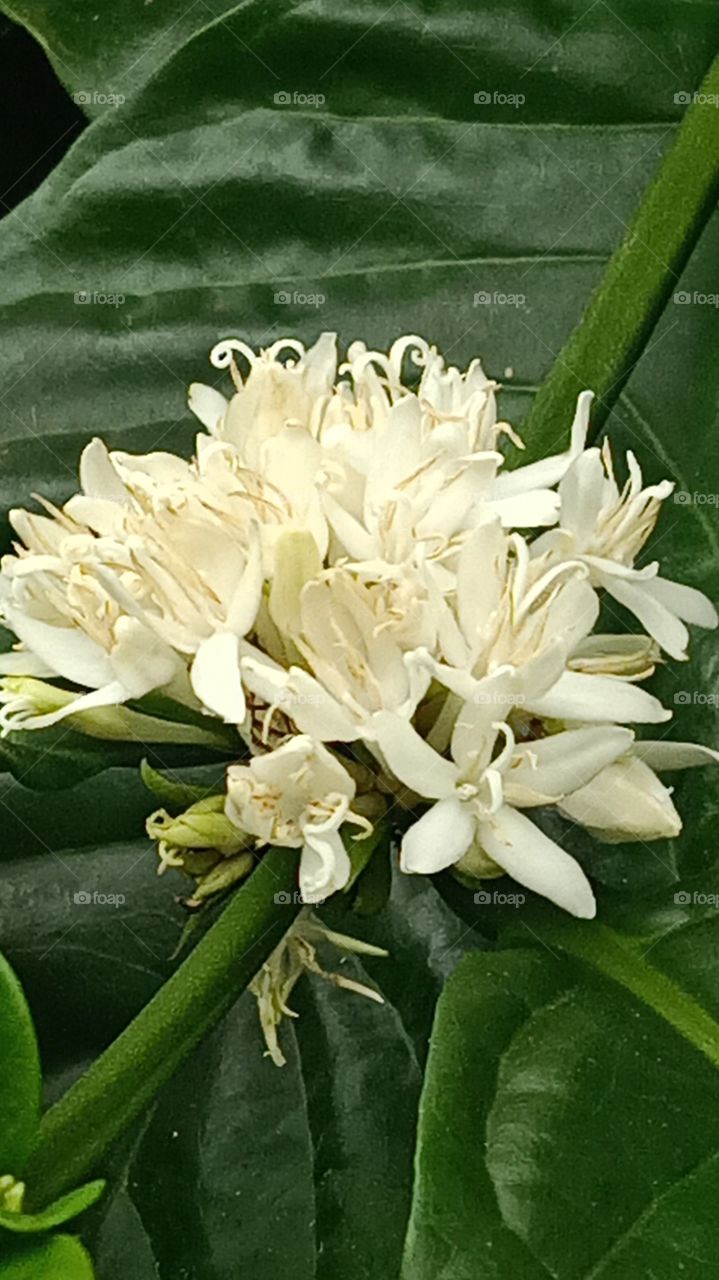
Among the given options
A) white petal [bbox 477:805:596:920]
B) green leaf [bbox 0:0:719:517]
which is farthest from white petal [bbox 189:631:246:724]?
green leaf [bbox 0:0:719:517]

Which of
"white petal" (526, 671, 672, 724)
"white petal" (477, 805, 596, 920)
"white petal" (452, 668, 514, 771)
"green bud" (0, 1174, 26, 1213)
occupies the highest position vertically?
"white petal" (452, 668, 514, 771)

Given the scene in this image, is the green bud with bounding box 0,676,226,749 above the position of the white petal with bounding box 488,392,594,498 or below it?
below

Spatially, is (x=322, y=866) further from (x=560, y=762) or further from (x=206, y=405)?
(x=206, y=405)

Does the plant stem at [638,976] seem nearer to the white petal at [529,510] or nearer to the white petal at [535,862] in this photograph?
the white petal at [535,862]

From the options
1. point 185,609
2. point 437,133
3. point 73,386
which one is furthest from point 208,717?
point 437,133

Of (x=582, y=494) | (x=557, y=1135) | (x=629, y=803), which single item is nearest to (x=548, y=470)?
(x=582, y=494)

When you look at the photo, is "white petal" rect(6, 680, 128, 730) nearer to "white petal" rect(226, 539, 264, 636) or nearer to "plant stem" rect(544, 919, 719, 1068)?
"white petal" rect(226, 539, 264, 636)

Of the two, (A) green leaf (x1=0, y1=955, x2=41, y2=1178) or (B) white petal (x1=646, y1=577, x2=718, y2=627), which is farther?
(B) white petal (x1=646, y1=577, x2=718, y2=627)
